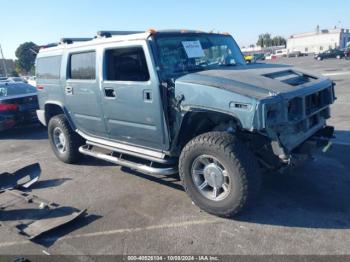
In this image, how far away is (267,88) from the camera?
3.61 metres

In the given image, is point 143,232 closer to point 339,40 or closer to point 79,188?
point 79,188

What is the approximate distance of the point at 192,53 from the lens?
457cm

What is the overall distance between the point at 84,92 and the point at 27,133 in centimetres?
512

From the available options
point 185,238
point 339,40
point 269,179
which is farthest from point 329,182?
point 339,40

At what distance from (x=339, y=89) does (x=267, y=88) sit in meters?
10.9

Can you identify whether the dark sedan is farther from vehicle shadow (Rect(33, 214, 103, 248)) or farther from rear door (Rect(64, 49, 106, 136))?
vehicle shadow (Rect(33, 214, 103, 248))

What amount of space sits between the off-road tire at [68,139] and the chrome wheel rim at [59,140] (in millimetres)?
74

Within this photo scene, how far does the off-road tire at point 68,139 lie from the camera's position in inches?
241

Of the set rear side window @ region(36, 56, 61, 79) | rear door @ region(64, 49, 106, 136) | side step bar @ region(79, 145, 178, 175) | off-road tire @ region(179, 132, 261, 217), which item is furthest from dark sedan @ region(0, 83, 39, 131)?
off-road tire @ region(179, 132, 261, 217)

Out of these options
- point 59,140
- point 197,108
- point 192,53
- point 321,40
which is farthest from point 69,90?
point 321,40

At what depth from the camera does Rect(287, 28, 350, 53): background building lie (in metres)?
93.9

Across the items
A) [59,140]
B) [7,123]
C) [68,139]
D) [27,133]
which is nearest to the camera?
[68,139]

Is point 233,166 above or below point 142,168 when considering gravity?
above

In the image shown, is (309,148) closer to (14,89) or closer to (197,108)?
(197,108)
